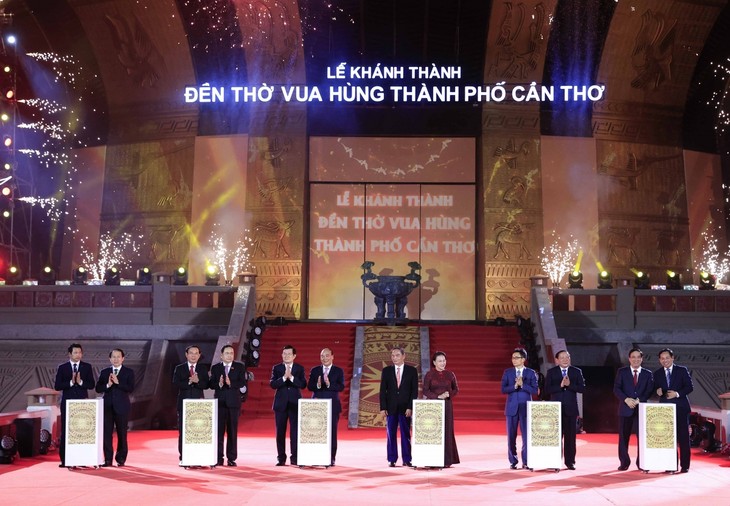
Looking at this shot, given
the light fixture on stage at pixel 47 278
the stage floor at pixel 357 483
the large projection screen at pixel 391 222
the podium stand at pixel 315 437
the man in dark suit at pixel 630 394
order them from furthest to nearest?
the large projection screen at pixel 391 222
the light fixture on stage at pixel 47 278
the man in dark suit at pixel 630 394
the podium stand at pixel 315 437
the stage floor at pixel 357 483

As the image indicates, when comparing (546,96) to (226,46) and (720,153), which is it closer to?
(720,153)

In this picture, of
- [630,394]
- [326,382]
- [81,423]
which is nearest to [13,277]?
[81,423]

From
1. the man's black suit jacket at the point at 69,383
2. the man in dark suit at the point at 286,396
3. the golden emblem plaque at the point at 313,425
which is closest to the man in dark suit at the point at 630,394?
the golden emblem plaque at the point at 313,425

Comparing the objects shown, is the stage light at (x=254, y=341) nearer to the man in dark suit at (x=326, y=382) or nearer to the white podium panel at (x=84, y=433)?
the man in dark suit at (x=326, y=382)

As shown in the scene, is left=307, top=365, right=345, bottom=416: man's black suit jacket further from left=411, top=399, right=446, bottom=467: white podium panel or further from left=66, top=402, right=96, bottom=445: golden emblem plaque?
left=66, top=402, right=96, bottom=445: golden emblem plaque

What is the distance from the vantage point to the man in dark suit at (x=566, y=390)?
11.4 metres

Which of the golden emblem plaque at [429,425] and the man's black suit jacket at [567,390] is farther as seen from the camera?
the man's black suit jacket at [567,390]

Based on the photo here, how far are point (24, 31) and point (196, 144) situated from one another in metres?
5.11

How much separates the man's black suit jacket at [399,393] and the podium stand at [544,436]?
139cm

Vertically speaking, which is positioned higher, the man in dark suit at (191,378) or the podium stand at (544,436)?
the man in dark suit at (191,378)

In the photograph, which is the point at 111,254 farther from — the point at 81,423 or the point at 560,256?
the point at 81,423

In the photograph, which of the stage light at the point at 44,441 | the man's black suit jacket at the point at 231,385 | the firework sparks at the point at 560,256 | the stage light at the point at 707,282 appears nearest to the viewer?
the man's black suit jacket at the point at 231,385

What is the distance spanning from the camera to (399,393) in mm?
11477

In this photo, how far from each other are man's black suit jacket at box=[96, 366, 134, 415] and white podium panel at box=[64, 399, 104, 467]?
0.24 metres
